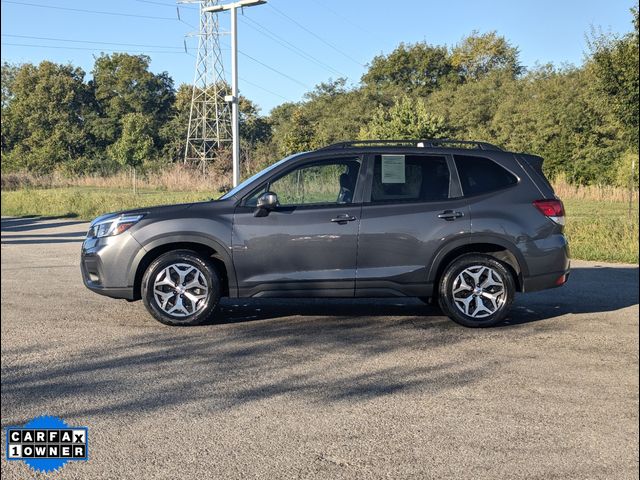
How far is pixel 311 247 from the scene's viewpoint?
6.98 metres

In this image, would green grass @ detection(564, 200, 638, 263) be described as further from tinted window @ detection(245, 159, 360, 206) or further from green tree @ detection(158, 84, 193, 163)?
green tree @ detection(158, 84, 193, 163)

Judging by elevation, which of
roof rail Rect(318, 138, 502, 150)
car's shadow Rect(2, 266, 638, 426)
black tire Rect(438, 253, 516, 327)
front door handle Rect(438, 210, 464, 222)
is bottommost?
car's shadow Rect(2, 266, 638, 426)

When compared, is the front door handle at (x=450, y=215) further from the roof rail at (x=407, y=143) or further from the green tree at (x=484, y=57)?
the green tree at (x=484, y=57)

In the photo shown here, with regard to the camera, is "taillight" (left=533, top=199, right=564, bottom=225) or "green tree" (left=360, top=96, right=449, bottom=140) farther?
"green tree" (left=360, top=96, right=449, bottom=140)

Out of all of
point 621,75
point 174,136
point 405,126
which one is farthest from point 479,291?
point 174,136

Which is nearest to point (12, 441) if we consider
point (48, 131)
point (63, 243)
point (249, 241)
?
point (249, 241)

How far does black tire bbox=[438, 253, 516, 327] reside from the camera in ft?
23.2

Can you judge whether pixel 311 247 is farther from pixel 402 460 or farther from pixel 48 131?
pixel 48 131

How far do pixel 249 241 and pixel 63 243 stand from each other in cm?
1001

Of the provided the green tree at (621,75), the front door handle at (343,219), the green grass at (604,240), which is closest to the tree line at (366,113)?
the green tree at (621,75)

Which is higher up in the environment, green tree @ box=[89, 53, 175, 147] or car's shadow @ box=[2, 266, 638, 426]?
green tree @ box=[89, 53, 175, 147]

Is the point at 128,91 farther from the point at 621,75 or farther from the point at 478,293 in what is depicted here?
the point at 478,293

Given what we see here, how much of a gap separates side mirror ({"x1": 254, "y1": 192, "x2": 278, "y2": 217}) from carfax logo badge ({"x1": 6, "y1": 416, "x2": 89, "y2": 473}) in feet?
10.5

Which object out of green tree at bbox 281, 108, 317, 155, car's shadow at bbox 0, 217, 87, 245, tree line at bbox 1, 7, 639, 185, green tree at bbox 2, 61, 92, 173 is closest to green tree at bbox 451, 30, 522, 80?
tree line at bbox 1, 7, 639, 185
